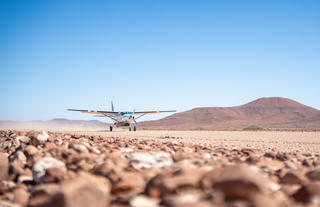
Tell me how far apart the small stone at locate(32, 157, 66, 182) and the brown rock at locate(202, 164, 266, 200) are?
209 cm

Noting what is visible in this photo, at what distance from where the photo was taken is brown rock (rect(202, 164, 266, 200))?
198 centimetres

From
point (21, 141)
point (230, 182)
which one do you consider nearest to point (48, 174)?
point (230, 182)

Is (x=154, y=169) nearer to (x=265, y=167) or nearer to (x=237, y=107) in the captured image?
(x=265, y=167)

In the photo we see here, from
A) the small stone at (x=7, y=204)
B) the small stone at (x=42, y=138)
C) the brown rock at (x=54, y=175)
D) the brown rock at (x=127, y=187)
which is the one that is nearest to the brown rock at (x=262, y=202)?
the brown rock at (x=127, y=187)

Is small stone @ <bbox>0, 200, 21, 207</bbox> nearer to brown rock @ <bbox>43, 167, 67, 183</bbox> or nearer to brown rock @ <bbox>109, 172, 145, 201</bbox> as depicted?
brown rock @ <bbox>43, 167, 67, 183</bbox>

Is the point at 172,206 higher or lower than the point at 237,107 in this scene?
lower

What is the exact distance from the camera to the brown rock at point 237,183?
1.98 meters

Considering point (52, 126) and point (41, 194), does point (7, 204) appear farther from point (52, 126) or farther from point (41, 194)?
point (52, 126)

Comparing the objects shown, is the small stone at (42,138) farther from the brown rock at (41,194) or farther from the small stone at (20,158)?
the brown rock at (41,194)

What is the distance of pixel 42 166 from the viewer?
11.3ft

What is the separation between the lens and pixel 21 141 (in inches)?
251

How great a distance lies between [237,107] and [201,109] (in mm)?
16754

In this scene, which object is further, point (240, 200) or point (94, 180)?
point (94, 180)

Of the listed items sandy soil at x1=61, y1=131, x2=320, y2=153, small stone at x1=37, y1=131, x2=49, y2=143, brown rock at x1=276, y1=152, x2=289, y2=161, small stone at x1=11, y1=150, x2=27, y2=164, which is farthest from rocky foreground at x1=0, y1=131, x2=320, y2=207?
sandy soil at x1=61, y1=131, x2=320, y2=153
